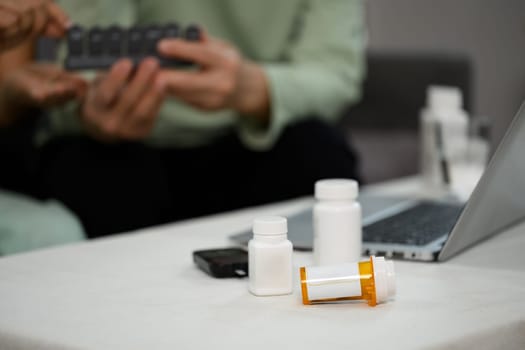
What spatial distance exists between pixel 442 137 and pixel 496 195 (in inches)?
17.5

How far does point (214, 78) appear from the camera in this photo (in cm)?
111

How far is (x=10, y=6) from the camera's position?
828 millimetres

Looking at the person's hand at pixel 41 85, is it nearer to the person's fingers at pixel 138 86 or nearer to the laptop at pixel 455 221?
the person's fingers at pixel 138 86

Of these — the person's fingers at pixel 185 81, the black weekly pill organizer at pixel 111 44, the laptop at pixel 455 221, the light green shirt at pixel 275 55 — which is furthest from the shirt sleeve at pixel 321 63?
the laptop at pixel 455 221

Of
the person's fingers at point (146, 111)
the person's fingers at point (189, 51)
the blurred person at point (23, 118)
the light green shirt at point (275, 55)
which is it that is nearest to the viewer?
the blurred person at point (23, 118)

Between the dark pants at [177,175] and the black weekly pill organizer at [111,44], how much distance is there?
250 millimetres

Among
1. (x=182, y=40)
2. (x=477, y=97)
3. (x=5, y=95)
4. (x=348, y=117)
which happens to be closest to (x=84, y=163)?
(x=5, y=95)

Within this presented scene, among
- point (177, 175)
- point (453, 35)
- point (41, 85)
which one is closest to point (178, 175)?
point (177, 175)

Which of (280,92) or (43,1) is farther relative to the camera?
(280,92)

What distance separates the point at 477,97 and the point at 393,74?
2.03 ft

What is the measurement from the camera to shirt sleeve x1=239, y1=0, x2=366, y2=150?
1.29m

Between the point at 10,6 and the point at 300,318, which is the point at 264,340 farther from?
the point at 10,6

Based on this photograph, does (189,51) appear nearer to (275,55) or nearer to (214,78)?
(214,78)

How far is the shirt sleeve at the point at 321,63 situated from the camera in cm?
129
